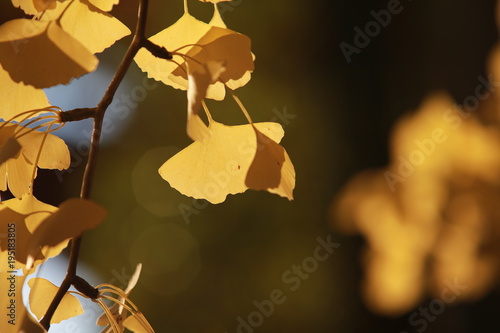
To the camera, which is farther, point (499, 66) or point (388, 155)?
point (388, 155)

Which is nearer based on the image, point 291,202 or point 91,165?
point 91,165

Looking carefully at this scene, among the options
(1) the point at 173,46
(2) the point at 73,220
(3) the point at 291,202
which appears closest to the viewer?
(2) the point at 73,220

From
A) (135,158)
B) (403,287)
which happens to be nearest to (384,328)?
(403,287)

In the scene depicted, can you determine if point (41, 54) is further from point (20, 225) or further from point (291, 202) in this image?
point (291, 202)

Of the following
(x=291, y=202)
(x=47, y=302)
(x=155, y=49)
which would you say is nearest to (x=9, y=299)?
(x=47, y=302)

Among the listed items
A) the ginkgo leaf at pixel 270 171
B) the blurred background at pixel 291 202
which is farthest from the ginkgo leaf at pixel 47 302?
the blurred background at pixel 291 202

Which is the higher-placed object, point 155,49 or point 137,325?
point 155,49

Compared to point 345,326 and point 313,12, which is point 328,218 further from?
→ point 313,12

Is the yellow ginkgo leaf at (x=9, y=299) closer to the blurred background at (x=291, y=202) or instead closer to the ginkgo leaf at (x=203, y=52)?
the ginkgo leaf at (x=203, y=52)
